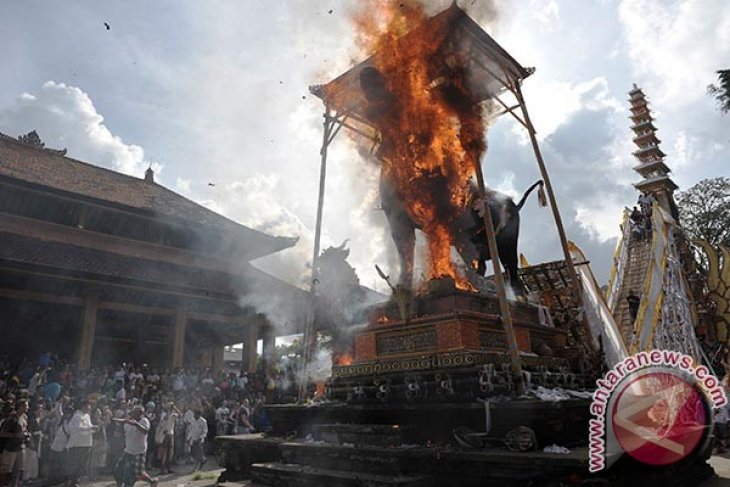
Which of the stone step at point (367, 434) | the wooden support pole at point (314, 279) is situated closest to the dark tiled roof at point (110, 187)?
the wooden support pole at point (314, 279)

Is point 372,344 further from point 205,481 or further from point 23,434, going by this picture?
point 23,434

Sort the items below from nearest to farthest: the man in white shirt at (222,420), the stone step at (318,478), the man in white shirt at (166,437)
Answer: the stone step at (318,478)
the man in white shirt at (166,437)
the man in white shirt at (222,420)

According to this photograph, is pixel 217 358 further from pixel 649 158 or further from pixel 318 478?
pixel 649 158

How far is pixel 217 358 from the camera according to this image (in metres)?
24.3

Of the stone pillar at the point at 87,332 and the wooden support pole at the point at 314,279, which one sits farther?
the stone pillar at the point at 87,332

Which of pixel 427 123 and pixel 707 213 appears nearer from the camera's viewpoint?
pixel 427 123

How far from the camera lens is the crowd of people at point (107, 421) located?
955cm

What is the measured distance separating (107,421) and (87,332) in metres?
5.87

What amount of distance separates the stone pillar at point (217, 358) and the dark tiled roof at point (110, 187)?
5.28m

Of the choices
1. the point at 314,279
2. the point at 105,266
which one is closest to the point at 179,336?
the point at 105,266

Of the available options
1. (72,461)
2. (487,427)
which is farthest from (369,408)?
(72,461)

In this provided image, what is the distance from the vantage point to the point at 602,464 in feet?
14.6

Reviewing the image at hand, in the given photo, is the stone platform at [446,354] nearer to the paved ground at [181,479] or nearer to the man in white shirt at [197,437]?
the paved ground at [181,479]

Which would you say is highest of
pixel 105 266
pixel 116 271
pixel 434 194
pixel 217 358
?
pixel 105 266
